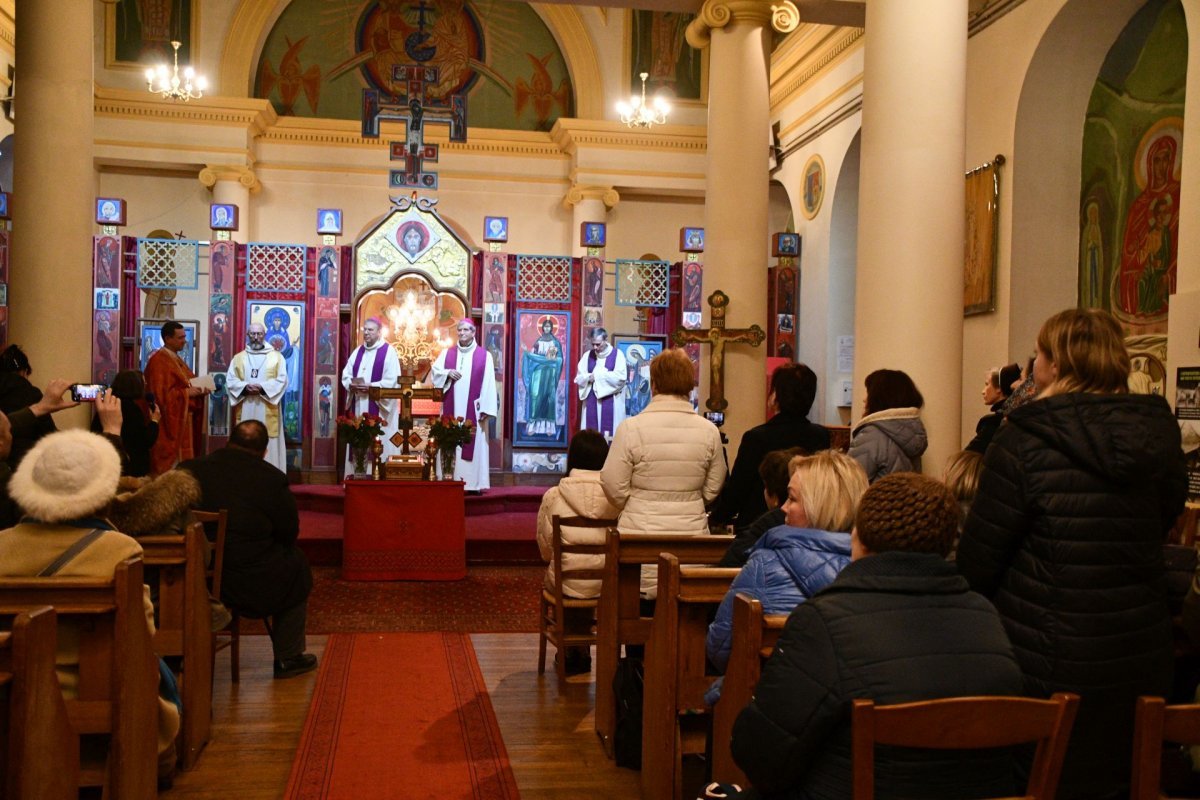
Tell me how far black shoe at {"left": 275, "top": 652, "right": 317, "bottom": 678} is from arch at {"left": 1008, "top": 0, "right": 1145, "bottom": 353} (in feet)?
22.2

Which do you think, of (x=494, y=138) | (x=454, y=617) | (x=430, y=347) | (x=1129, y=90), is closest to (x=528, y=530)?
(x=454, y=617)

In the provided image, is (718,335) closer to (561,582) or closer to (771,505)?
(561,582)

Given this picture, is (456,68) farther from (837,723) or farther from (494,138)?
(837,723)

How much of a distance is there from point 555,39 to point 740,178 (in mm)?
10555

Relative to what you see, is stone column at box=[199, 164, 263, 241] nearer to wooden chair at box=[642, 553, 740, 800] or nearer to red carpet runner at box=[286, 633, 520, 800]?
red carpet runner at box=[286, 633, 520, 800]

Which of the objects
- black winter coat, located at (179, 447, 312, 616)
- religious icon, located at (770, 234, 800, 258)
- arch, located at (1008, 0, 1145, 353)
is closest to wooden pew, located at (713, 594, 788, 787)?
black winter coat, located at (179, 447, 312, 616)

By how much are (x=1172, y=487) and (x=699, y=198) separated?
1700 centimetres

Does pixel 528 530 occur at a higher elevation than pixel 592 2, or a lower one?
lower

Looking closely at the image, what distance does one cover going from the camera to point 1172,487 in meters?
2.87

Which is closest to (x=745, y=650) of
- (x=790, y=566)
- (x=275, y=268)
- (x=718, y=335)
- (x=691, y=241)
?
(x=790, y=566)

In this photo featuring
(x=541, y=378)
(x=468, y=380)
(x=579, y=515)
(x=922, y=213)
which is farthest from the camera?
(x=541, y=378)

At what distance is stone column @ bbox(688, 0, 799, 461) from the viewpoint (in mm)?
9523

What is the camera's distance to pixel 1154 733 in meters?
2.09

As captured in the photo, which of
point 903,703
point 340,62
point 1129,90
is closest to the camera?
point 903,703
